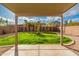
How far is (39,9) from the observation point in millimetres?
2418

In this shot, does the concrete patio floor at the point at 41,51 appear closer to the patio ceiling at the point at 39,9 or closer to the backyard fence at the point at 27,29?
the backyard fence at the point at 27,29

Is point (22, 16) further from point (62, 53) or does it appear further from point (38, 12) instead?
point (62, 53)

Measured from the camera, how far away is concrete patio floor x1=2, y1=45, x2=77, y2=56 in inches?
97.4

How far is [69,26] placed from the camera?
2480mm

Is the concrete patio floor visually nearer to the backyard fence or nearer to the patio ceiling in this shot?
the backyard fence

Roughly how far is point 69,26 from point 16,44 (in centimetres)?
80

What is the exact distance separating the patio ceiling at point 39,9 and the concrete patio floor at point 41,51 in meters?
0.47

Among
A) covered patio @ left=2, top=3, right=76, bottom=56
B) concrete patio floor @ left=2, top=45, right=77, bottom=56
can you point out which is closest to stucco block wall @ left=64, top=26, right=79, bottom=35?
covered patio @ left=2, top=3, right=76, bottom=56

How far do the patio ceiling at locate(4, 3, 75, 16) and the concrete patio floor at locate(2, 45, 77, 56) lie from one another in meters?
0.47

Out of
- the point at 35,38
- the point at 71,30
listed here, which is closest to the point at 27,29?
the point at 35,38

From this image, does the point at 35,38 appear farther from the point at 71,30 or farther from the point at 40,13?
the point at 71,30

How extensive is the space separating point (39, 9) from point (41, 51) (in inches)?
23.6

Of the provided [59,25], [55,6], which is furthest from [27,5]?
[59,25]

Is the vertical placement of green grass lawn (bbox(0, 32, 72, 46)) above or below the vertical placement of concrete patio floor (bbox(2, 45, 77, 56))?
above
